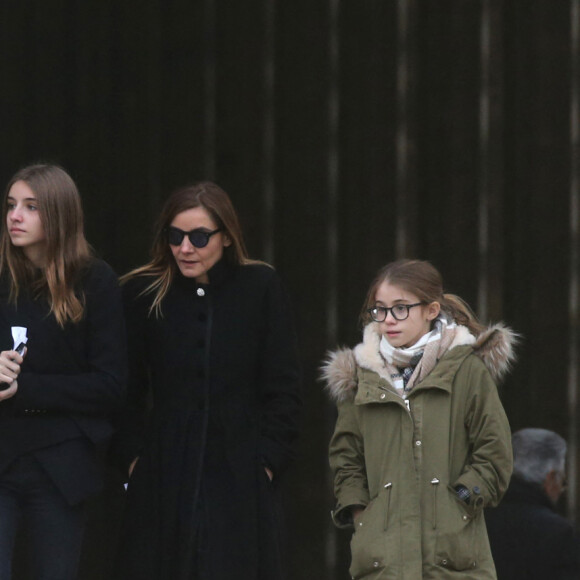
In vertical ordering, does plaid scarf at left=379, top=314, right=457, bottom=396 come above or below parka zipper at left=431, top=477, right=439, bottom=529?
above

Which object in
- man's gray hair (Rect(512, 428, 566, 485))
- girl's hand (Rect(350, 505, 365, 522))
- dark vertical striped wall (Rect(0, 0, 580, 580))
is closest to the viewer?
girl's hand (Rect(350, 505, 365, 522))

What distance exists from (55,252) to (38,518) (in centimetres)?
67

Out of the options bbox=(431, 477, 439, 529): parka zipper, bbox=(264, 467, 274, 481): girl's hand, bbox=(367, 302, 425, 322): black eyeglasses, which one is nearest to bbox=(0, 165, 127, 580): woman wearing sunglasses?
bbox=(264, 467, 274, 481): girl's hand

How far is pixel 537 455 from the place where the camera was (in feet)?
13.6

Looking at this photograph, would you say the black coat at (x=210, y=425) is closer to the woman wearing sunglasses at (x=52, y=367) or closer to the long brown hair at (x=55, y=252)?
the woman wearing sunglasses at (x=52, y=367)

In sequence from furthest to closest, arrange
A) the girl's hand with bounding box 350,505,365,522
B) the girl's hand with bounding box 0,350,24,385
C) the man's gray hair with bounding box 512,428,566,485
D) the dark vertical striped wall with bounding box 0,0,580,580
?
the dark vertical striped wall with bounding box 0,0,580,580 → the man's gray hair with bounding box 512,428,566,485 → the girl's hand with bounding box 350,505,365,522 → the girl's hand with bounding box 0,350,24,385

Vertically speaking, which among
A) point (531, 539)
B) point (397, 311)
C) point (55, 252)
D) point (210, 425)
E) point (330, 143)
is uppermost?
point (330, 143)

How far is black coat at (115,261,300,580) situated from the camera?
3.95m

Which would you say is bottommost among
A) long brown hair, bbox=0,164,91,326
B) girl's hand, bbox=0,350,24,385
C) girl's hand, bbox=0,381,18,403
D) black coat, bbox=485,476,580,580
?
black coat, bbox=485,476,580,580

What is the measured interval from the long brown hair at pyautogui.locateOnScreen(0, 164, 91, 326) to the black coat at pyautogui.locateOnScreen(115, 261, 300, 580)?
29 centimetres

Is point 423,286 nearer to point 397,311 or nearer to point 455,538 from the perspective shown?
point 397,311

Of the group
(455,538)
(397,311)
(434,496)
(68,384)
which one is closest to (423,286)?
(397,311)

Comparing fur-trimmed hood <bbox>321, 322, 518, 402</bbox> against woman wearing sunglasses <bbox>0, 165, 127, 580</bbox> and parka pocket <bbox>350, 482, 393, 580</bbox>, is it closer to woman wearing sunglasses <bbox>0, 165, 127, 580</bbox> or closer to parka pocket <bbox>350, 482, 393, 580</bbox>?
parka pocket <bbox>350, 482, 393, 580</bbox>

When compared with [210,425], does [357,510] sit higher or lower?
lower
